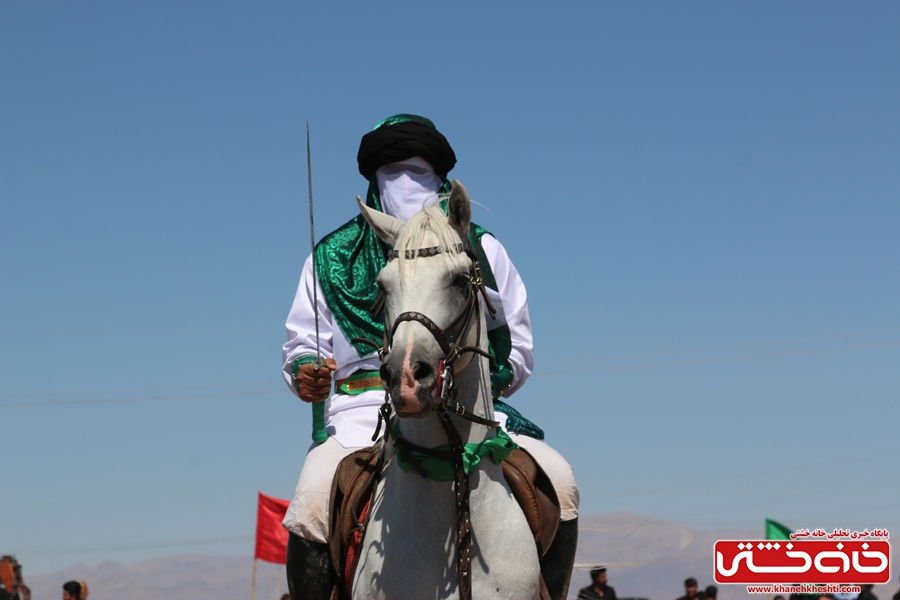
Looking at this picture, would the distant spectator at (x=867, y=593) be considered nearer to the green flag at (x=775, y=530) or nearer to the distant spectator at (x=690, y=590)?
the distant spectator at (x=690, y=590)

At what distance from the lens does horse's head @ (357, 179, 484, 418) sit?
16.1ft

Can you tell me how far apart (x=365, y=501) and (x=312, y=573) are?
72 centimetres

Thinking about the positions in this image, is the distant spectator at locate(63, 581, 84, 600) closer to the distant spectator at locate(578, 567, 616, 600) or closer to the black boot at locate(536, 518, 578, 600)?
the distant spectator at locate(578, 567, 616, 600)

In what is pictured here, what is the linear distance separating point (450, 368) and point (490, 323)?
112 cm

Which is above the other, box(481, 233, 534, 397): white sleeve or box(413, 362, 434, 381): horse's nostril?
box(481, 233, 534, 397): white sleeve

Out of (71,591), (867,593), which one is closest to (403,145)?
(71,591)

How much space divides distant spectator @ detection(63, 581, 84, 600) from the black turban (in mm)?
11042

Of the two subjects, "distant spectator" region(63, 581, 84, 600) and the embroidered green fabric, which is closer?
the embroidered green fabric

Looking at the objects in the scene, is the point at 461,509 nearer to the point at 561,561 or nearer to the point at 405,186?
the point at 561,561

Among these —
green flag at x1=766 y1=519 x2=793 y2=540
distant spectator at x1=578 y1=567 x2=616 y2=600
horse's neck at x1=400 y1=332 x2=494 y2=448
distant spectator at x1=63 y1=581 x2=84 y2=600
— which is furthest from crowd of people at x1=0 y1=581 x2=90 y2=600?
green flag at x1=766 y1=519 x2=793 y2=540

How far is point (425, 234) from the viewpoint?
17.9 ft

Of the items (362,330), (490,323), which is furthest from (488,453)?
(362,330)

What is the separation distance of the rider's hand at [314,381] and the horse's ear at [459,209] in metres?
1.22

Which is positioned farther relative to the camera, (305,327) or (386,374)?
(305,327)
